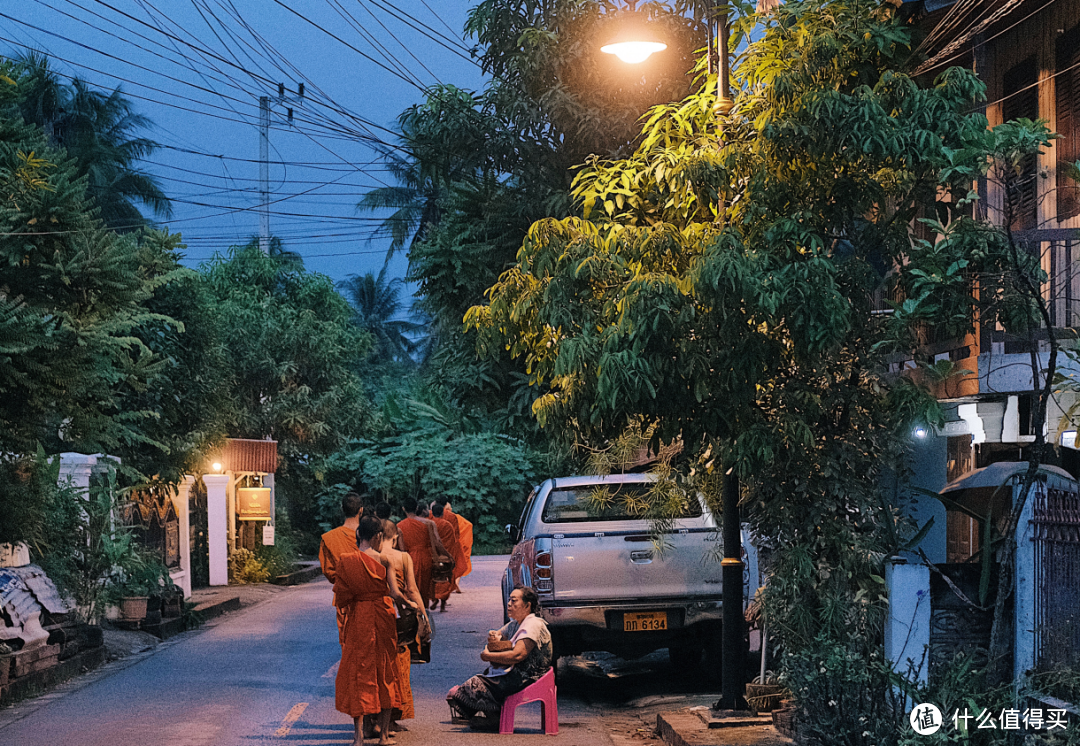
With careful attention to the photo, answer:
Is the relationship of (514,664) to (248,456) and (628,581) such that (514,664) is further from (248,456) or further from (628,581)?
(248,456)

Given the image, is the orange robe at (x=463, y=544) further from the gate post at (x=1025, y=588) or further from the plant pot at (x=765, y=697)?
the gate post at (x=1025, y=588)

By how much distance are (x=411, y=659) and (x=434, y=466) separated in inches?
1109

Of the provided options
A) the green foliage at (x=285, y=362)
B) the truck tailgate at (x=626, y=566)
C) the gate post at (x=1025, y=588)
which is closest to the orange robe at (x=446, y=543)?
the truck tailgate at (x=626, y=566)

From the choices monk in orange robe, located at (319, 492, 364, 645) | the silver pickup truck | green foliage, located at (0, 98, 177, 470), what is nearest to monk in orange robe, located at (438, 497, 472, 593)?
green foliage, located at (0, 98, 177, 470)

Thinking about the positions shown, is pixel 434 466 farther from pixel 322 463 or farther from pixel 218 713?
pixel 218 713

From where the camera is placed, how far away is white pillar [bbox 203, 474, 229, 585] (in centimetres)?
2509

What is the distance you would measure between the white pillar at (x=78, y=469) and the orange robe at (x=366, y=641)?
778 cm

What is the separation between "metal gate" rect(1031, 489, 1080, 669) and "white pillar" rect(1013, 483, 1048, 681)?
0.09 feet

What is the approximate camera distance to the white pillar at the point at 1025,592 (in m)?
7.51

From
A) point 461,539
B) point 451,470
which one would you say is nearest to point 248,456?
point 461,539

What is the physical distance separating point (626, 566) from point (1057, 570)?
4.92 m

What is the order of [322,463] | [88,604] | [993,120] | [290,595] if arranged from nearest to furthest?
[993,120] → [88,604] → [290,595] → [322,463]

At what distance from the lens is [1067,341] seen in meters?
10.7

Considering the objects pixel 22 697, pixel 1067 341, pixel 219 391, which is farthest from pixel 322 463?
pixel 1067 341
